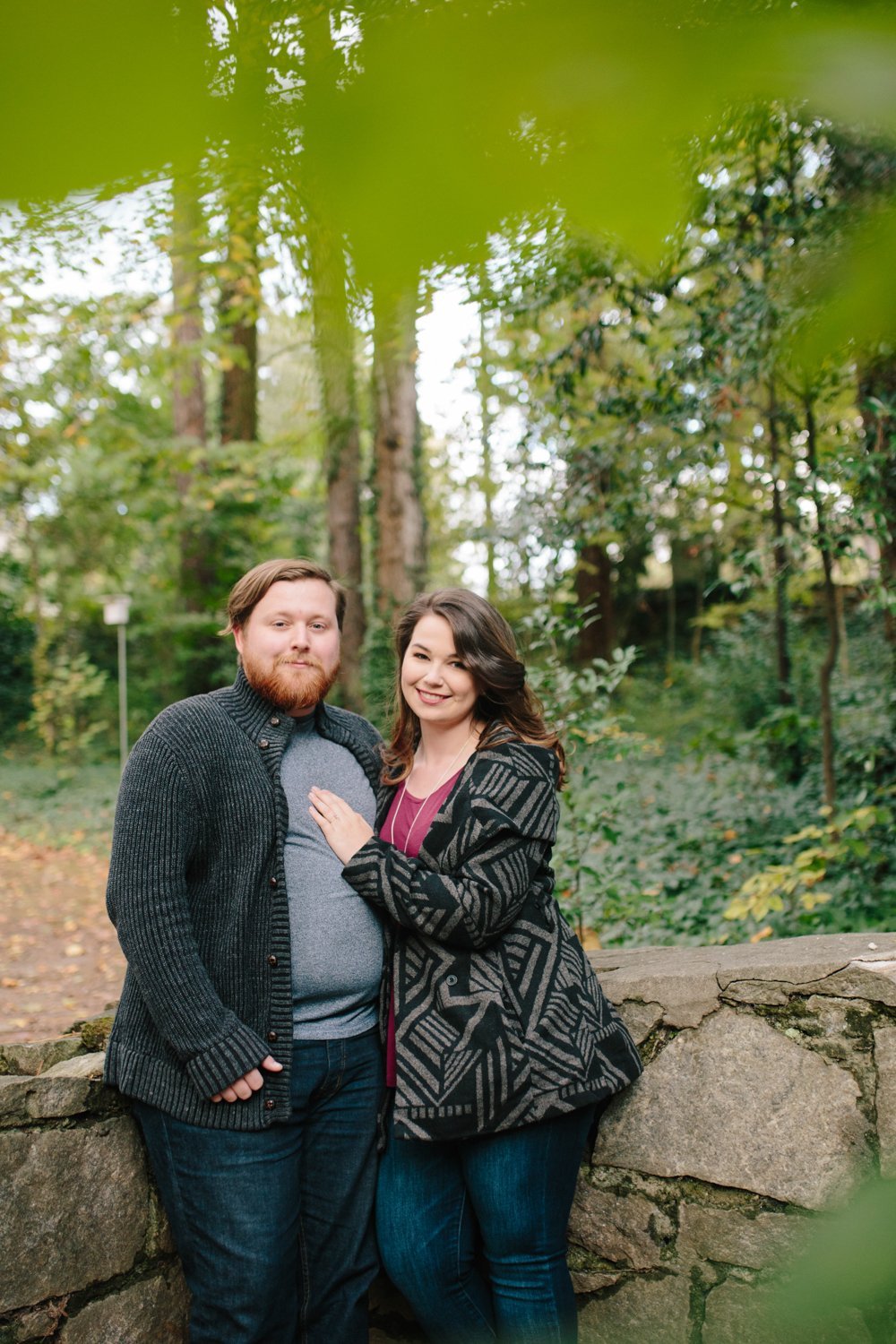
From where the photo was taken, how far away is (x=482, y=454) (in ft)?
20.1

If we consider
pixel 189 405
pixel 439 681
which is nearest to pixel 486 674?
pixel 439 681

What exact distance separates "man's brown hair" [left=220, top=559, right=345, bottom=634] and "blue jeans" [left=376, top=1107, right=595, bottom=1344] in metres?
1.18

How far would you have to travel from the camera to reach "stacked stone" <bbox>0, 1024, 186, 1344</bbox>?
1787mm

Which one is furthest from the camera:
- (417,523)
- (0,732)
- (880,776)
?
(0,732)

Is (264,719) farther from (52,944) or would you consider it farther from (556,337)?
(52,944)

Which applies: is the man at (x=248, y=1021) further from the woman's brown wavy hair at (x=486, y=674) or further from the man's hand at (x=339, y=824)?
the woman's brown wavy hair at (x=486, y=674)

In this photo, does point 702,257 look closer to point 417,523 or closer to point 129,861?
point 129,861

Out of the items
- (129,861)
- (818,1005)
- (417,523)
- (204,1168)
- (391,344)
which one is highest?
(417,523)

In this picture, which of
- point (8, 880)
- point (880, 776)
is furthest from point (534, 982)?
point (8, 880)

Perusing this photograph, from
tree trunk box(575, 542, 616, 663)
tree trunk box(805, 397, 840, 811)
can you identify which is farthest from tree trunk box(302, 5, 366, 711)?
tree trunk box(575, 542, 616, 663)

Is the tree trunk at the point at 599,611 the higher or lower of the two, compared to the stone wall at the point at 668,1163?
higher

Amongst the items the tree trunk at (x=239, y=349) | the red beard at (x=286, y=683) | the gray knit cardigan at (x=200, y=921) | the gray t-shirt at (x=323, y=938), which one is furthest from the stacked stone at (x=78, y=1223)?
the tree trunk at (x=239, y=349)

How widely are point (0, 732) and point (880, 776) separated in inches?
611

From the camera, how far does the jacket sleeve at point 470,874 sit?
187 cm
